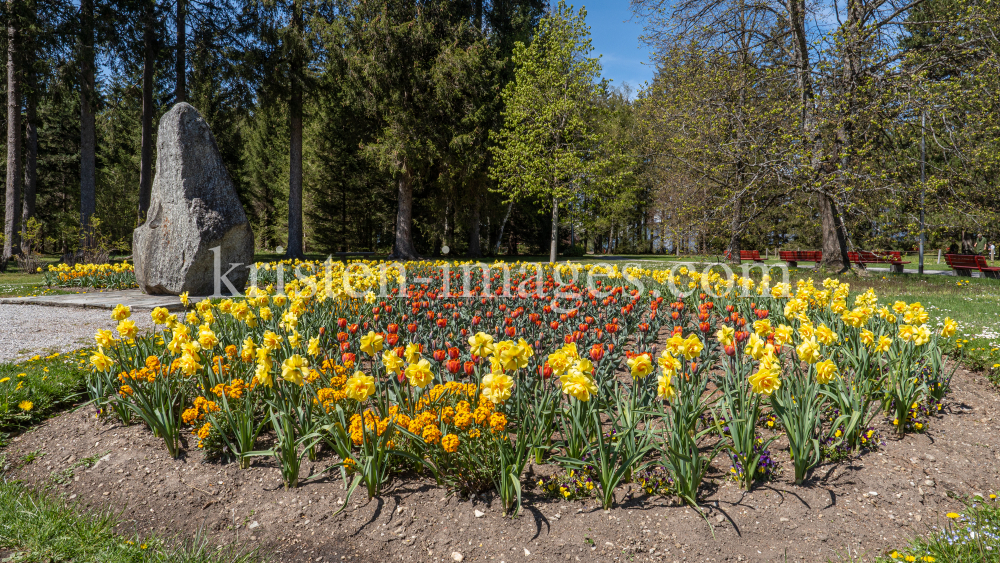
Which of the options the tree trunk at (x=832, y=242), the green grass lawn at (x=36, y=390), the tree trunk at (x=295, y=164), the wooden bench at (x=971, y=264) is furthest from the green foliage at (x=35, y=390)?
the wooden bench at (x=971, y=264)

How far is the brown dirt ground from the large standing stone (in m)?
5.61

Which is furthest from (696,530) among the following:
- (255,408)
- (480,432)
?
(255,408)

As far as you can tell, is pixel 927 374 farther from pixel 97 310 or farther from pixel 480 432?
pixel 97 310

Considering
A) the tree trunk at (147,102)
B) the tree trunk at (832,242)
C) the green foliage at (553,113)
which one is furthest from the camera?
the green foliage at (553,113)

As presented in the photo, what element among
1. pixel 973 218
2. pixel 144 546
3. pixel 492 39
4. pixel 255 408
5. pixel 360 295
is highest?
pixel 492 39

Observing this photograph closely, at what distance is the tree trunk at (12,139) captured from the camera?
12.8 m

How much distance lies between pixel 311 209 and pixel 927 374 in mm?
26616

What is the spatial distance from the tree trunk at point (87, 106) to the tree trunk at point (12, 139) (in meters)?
1.35

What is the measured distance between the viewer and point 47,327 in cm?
592

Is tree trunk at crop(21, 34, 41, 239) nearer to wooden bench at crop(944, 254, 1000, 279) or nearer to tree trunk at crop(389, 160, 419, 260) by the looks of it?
tree trunk at crop(389, 160, 419, 260)

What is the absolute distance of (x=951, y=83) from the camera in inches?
338

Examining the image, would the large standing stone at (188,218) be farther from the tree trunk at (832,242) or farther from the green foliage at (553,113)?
the tree trunk at (832,242)

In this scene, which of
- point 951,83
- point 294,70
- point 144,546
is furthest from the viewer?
point 294,70

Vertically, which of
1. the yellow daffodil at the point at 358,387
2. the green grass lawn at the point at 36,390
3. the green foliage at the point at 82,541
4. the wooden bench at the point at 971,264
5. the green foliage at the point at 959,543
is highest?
the wooden bench at the point at 971,264
